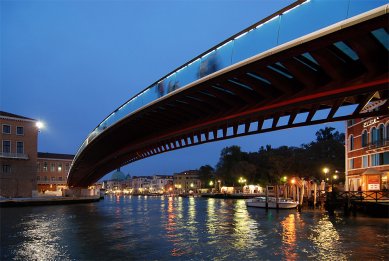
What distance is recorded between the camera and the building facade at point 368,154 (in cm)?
3722

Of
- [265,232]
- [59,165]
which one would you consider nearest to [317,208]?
[265,232]

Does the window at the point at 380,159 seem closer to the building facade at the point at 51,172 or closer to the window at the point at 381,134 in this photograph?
the window at the point at 381,134

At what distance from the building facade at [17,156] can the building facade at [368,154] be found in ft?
132

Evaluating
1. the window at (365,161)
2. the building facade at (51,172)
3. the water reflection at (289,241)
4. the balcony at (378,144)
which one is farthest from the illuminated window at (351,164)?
the building facade at (51,172)

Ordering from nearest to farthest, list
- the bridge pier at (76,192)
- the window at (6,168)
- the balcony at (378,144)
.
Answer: the balcony at (378,144)
the window at (6,168)
the bridge pier at (76,192)

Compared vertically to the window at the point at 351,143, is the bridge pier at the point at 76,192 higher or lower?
lower

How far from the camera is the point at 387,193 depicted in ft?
112

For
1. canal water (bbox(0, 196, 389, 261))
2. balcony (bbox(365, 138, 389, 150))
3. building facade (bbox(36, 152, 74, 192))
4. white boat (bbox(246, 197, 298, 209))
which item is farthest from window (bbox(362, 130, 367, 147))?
building facade (bbox(36, 152, 74, 192))

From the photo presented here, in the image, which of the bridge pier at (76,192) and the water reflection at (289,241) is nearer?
the water reflection at (289,241)

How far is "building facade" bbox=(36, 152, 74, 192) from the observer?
282 feet

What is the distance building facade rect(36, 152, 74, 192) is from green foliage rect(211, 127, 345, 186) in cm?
3572

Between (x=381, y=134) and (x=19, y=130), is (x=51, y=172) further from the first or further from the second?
(x=381, y=134)

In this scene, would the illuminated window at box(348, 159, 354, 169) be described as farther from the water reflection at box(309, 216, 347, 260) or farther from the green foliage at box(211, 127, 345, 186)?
the green foliage at box(211, 127, 345, 186)

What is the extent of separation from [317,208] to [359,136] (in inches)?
330
